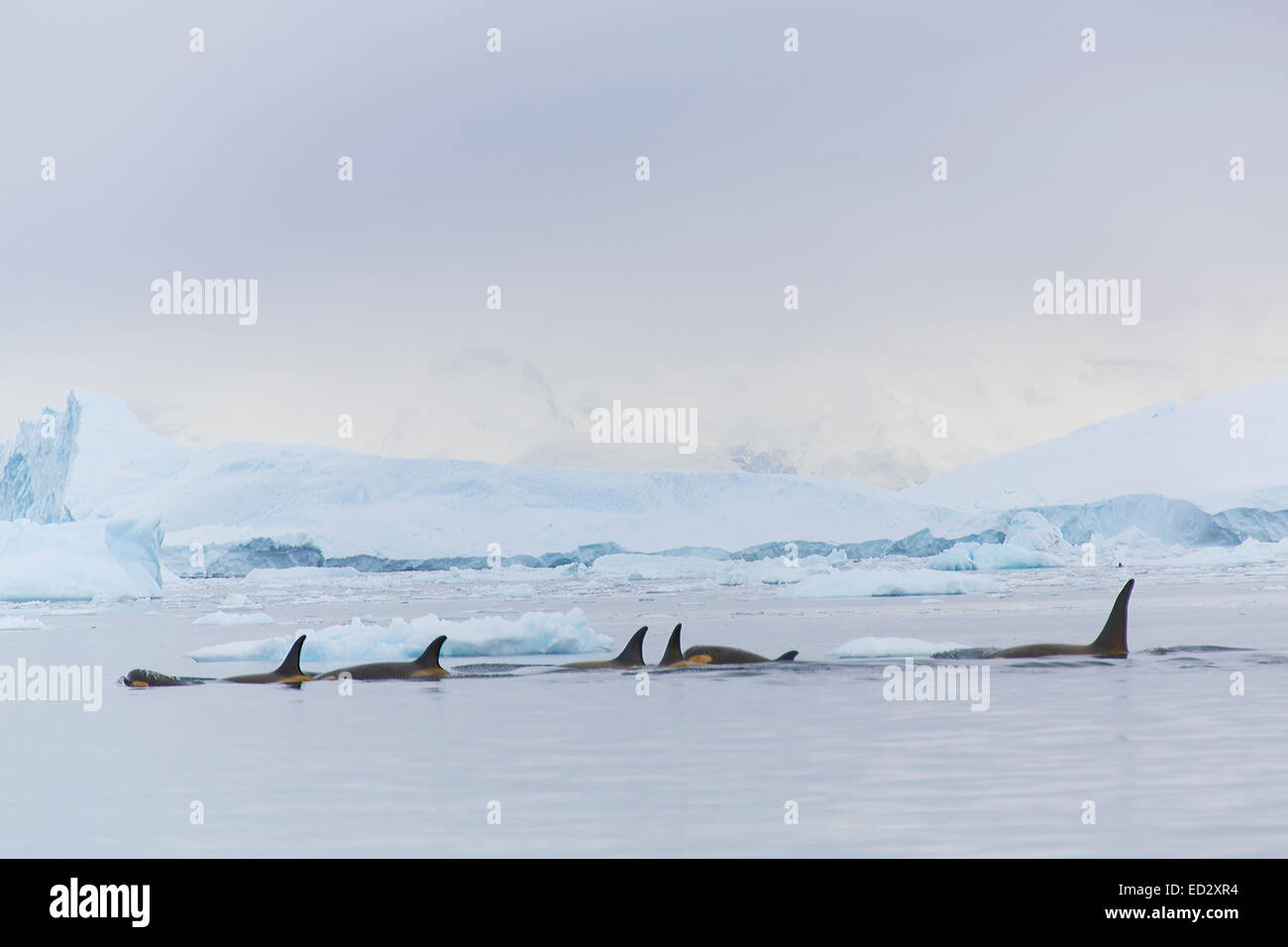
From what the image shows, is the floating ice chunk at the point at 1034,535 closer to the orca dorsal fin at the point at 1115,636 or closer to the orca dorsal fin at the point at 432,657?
the orca dorsal fin at the point at 1115,636

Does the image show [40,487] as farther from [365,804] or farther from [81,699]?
[365,804]

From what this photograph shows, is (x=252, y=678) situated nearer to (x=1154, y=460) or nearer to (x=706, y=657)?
(x=706, y=657)

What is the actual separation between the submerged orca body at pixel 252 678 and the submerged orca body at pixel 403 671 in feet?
1.10

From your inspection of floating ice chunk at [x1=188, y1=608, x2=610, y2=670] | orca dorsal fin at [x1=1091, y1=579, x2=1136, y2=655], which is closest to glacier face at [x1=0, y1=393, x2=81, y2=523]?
floating ice chunk at [x1=188, y1=608, x2=610, y2=670]

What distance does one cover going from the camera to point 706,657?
19.4 metres

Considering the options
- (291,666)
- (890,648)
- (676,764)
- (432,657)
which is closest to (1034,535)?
(890,648)

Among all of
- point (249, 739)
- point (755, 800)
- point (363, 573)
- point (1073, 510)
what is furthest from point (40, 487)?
point (755, 800)

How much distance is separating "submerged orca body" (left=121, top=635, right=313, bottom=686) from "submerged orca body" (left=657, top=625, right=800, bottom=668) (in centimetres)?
473

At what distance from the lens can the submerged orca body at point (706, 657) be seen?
19.2 metres

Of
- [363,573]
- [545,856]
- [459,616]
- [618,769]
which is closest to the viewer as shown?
[545,856]

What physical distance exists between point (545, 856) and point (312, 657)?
1506 centimetres

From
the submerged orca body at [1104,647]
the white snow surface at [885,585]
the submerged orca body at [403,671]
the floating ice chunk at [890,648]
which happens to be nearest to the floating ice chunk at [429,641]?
the submerged orca body at [403,671]

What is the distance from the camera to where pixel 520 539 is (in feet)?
240

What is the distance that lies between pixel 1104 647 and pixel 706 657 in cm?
538
